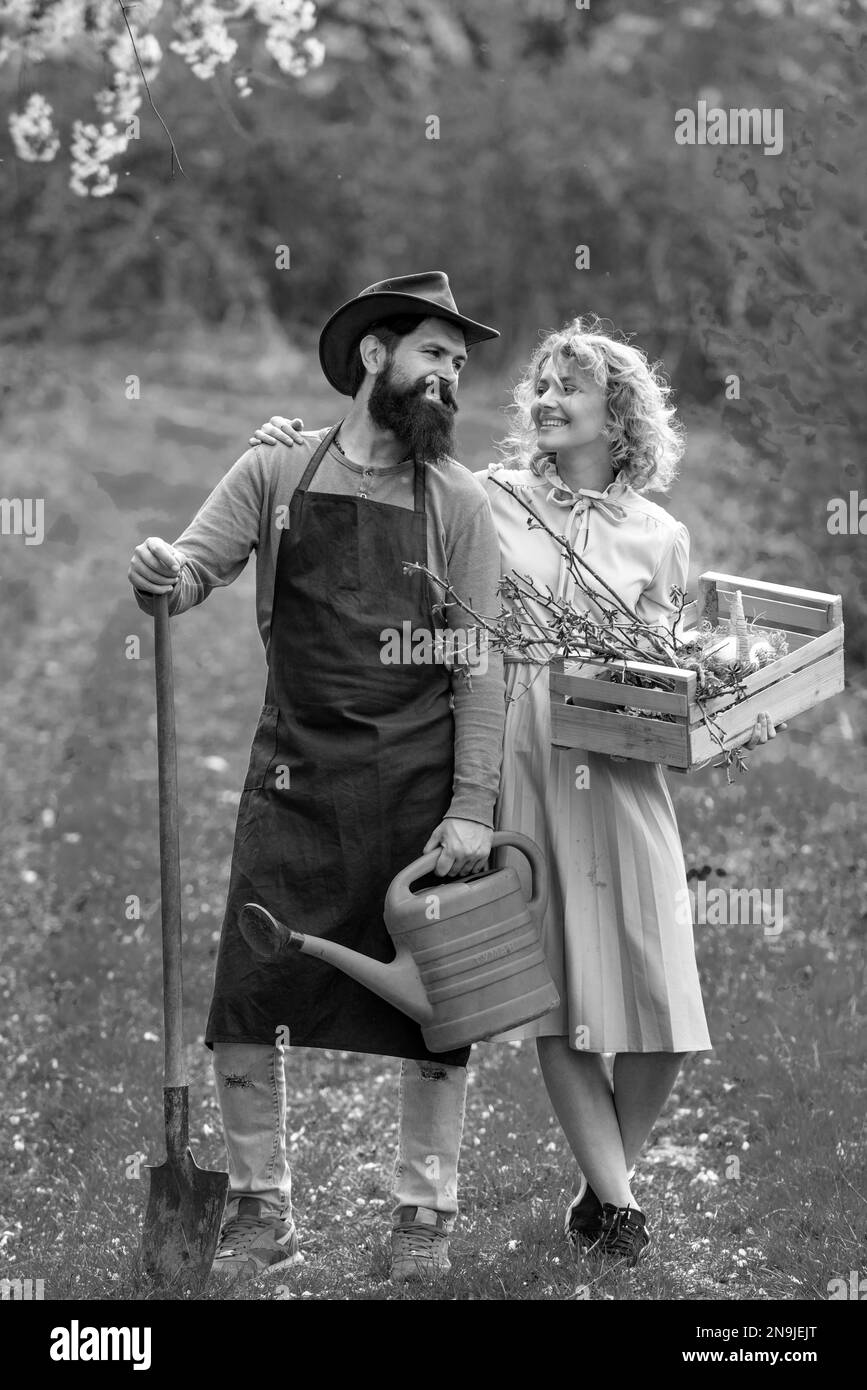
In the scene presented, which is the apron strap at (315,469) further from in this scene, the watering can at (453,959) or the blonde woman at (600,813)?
the watering can at (453,959)

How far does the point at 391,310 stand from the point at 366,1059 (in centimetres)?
273

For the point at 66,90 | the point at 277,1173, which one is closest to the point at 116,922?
the point at 277,1173

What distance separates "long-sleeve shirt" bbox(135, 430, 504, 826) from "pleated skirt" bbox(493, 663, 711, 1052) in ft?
0.42

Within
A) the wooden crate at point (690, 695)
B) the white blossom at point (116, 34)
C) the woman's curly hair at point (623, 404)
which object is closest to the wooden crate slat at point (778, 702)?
the wooden crate at point (690, 695)

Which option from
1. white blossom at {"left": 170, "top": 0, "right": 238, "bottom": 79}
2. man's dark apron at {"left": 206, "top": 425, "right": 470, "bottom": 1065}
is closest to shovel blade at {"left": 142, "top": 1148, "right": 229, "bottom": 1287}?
man's dark apron at {"left": 206, "top": 425, "right": 470, "bottom": 1065}

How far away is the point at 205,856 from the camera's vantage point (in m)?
7.08

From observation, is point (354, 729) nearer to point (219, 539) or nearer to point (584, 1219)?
point (219, 539)

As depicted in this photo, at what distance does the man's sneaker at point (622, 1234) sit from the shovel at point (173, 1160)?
2.98 feet

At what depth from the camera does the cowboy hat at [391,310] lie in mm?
3965

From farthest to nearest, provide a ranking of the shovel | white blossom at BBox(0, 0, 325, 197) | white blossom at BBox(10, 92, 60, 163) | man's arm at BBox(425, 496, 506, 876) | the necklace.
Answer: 1. white blossom at BBox(10, 92, 60, 163)
2. white blossom at BBox(0, 0, 325, 197)
3. the necklace
4. man's arm at BBox(425, 496, 506, 876)
5. the shovel

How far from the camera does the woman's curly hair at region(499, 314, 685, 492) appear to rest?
414 cm

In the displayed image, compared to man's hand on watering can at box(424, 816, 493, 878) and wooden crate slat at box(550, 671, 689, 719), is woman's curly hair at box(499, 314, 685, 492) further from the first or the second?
man's hand on watering can at box(424, 816, 493, 878)

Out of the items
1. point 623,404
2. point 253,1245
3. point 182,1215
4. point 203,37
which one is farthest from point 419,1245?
point 203,37

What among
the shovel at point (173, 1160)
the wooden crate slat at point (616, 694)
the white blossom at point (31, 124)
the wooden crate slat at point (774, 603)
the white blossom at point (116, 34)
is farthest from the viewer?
the white blossom at point (31, 124)
